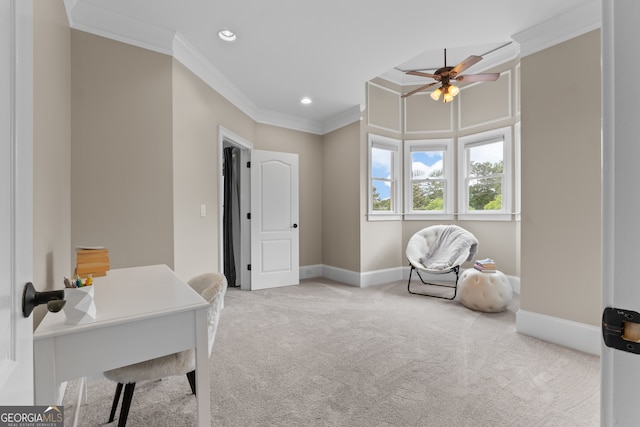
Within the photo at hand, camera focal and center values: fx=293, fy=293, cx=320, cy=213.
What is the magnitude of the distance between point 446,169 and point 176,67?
13.1 ft

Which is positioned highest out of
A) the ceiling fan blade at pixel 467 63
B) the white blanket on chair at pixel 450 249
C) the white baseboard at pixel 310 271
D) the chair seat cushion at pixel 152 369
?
the ceiling fan blade at pixel 467 63

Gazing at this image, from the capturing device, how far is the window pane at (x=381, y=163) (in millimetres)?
4600

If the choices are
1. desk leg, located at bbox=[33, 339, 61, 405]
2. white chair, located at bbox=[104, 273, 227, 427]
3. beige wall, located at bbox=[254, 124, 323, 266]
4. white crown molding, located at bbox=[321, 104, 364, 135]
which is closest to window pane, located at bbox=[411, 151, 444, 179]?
white crown molding, located at bbox=[321, 104, 364, 135]

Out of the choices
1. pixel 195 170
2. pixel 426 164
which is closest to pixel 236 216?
pixel 195 170

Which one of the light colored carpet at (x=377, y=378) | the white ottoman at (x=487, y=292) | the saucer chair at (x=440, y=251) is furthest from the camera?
the saucer chair at (x=440, y=251)

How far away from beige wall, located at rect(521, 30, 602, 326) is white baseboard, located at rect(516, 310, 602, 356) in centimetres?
5

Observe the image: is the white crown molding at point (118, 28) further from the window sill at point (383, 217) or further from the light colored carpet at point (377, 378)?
the window sill at point (383, 217)

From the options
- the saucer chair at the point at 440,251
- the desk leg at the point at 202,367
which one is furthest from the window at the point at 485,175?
the desk leg at the point at 202,367

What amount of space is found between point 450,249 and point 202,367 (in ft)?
11.9

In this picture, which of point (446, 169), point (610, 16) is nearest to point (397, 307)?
point (446, 169)

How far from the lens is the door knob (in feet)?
2.01

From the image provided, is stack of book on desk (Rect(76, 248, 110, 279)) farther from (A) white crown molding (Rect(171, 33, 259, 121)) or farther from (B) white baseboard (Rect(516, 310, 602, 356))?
(B) white baseboard (Rect(516, 310, 602, 356))

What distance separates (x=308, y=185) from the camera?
198 inches

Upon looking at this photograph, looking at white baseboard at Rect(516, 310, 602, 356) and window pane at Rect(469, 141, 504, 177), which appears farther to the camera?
window pane at Rect(469, 141, 504, 177)
